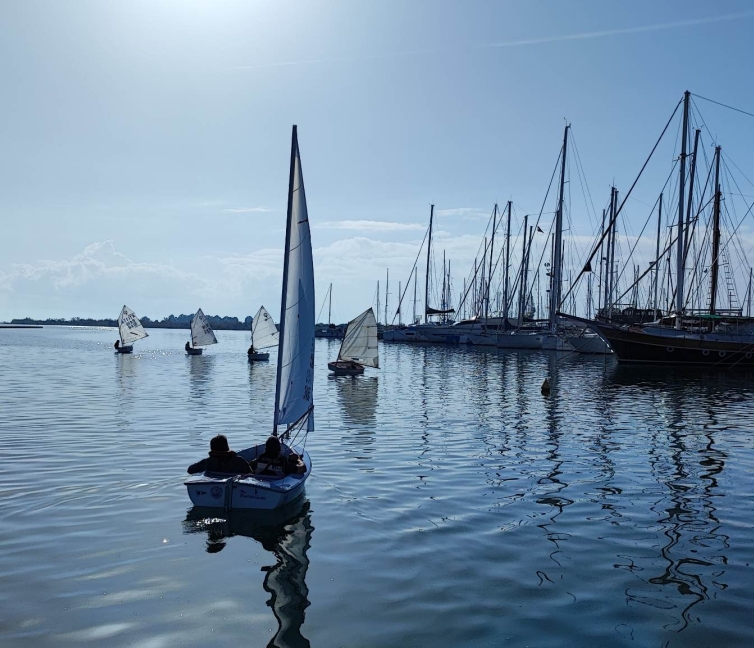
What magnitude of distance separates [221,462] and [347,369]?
4230 centimetres

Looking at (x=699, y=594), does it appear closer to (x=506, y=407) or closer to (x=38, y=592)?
(x=38, y=592)

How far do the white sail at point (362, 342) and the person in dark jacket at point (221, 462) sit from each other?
4347cm

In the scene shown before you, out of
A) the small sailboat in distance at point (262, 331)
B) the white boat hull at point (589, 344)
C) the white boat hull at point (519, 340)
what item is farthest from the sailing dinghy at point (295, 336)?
the white boat hull at point (519, 340)

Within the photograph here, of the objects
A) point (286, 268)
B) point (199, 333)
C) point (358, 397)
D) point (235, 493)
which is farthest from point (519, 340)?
point (235, 493)

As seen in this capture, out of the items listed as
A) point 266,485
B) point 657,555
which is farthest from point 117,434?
point 657,555

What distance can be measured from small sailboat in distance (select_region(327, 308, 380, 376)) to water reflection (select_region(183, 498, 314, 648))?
42.1m

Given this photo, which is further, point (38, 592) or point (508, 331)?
point (508, 331)

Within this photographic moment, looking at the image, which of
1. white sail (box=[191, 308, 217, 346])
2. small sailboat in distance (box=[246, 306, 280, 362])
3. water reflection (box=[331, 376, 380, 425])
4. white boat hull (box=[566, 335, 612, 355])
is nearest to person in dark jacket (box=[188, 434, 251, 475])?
water reflection (box=[331, 376, 380, 425])

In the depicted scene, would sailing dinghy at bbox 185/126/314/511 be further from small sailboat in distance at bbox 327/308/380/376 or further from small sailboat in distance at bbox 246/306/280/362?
small sailboat in distance at bbox 246/306/280/362

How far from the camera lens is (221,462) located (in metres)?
16.2

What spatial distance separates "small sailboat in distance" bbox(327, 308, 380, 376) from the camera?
59309mm

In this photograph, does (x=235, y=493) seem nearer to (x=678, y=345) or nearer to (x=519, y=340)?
(x=678, y=345)

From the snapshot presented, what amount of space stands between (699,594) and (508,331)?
357 ft

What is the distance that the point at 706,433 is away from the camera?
29.7 m
